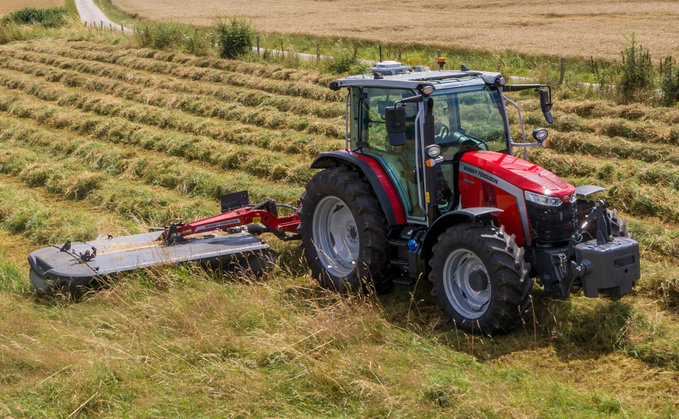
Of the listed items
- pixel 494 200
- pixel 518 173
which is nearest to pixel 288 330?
pixel 494 200

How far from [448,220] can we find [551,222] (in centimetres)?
83

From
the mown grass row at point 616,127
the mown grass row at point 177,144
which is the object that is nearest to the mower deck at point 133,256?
the mown grass row at point 177,144

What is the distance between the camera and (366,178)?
6.70 metres

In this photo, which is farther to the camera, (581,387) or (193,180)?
(193,180)

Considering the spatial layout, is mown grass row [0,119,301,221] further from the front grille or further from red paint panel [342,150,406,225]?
the front grille

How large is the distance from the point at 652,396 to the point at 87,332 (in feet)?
14.3

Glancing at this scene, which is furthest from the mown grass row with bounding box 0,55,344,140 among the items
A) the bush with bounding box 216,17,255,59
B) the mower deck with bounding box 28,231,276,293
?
the mower deck with bounding box 28,231,276,293

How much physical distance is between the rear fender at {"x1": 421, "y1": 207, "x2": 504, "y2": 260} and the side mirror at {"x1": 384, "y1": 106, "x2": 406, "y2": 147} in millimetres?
718

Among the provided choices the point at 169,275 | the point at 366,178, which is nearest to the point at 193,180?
the point at 169,275

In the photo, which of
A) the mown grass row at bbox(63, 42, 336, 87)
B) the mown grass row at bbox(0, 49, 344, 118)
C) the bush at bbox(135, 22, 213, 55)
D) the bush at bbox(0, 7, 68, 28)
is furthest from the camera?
the bush at bbox(0, 7, 68, 28)

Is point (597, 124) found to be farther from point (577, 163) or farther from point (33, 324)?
point (33, 324)

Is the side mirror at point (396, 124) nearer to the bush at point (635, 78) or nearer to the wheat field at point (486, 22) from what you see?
the bush at point (635, 78)

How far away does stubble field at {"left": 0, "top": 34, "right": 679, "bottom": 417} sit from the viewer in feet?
15.7

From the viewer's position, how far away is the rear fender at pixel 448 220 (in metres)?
5.62
